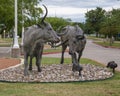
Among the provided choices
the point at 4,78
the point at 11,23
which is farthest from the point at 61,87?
the point at 11,23

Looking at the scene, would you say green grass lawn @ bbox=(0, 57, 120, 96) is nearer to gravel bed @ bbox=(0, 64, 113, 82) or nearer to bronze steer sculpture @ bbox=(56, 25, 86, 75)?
gravel bed @ bbox=(0, 64, 113, 82)

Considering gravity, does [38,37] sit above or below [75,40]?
above

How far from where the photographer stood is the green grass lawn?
1059 cm

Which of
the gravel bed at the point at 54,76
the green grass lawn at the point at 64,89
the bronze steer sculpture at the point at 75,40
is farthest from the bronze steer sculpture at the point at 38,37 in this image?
the green grass lawn at the point at 64,89

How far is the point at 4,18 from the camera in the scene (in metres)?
33.7

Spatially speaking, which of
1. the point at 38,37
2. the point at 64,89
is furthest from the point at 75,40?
the point at 64,89

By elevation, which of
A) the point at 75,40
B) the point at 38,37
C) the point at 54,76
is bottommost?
the point at 54,76

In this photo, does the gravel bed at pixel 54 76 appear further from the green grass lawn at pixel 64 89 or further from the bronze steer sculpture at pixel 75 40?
the green grass lawn at pixel 64 89

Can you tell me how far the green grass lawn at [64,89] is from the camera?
34.7 ft

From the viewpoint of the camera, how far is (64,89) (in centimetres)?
1126

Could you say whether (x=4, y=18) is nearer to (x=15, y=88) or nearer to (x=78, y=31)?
(x=78, y=31)

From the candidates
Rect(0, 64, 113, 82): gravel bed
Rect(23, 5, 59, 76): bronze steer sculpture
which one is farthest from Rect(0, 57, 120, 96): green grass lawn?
Rect(23, 5, 59, 76): bronze steer sculpture

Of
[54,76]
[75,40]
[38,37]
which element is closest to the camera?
[38,37]

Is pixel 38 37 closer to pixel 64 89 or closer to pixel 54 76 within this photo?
pixel 54 76
